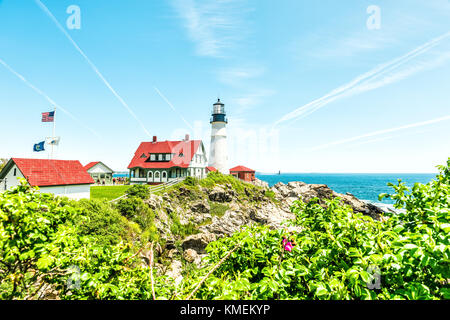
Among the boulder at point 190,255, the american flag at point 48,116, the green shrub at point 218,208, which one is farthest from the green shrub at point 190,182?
the american flag at point 48,116

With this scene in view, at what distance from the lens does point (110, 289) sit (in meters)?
2.93

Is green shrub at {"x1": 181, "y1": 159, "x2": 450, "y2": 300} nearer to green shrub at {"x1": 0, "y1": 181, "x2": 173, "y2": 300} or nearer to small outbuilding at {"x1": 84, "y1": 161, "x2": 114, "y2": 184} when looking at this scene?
green shrub at {"x1": 0, "y1": 181, "x2": 173, "y2": 300}

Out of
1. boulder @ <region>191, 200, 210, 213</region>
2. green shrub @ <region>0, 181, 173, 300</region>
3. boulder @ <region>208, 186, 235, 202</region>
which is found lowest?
boulder @ <region>191, 200, 210, 213</region>

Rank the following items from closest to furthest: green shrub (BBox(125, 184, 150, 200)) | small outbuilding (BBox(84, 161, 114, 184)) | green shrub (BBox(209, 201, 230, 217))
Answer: green shrub (BBox(125, 184, 150, 200)) → green shrub (BBox(209, 201, 230, 217)) → small outbuilding (BBox(84, 161, 114, 184))

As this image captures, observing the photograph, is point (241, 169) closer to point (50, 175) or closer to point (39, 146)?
point (50, 175)

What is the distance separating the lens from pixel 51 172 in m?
17.0

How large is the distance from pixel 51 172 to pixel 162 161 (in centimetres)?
2356

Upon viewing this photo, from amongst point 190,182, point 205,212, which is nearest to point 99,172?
point 190,182

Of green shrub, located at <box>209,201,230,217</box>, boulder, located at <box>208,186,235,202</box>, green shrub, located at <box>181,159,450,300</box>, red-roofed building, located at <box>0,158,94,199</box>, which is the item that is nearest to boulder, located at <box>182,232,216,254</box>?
green shrub, located at <box>209,201,230,217</box>

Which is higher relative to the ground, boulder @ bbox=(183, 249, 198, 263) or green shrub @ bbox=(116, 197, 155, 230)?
green shrub @ bbox=(116, 197, 155, 230)

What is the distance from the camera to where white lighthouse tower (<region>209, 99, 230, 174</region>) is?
50.0 m
